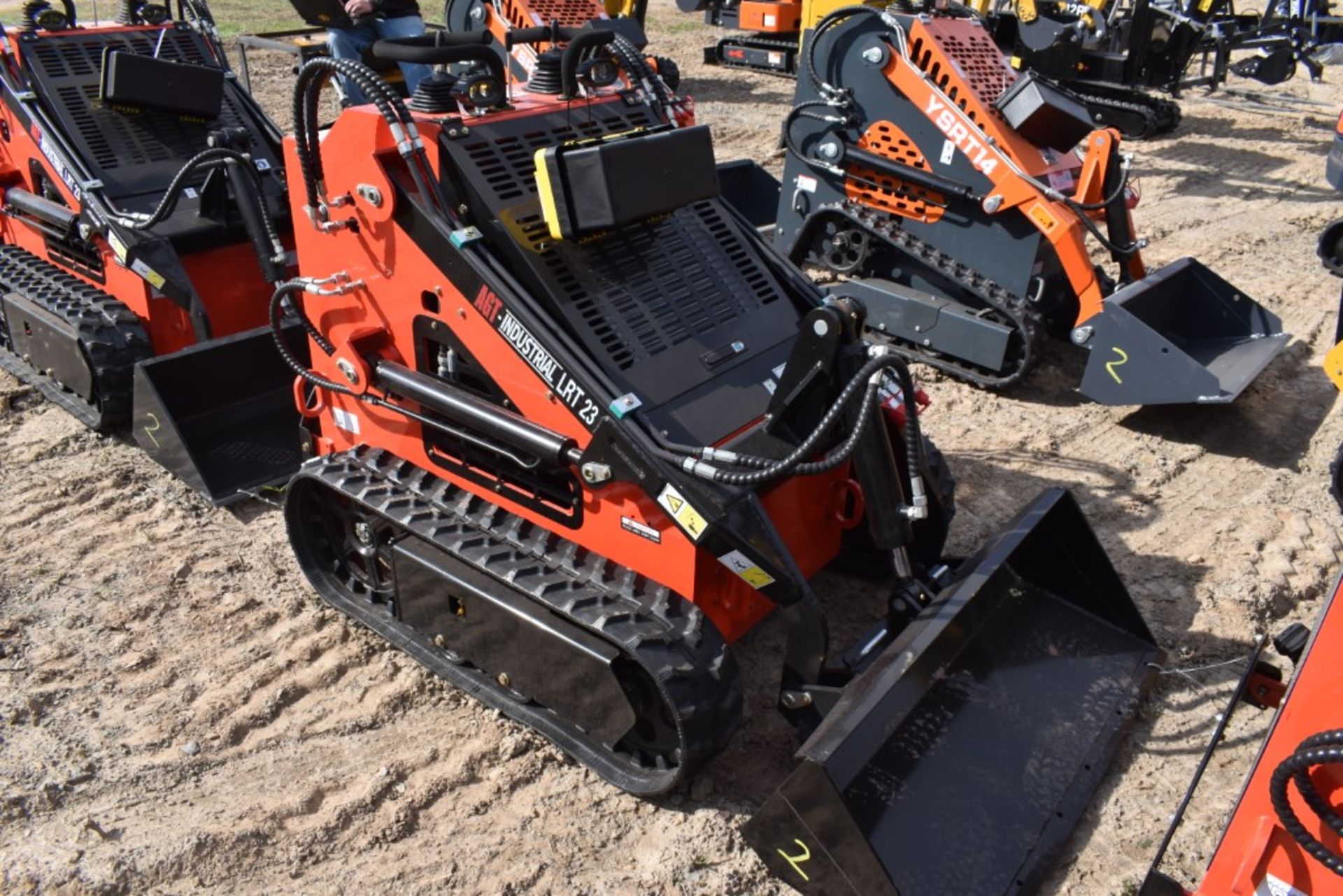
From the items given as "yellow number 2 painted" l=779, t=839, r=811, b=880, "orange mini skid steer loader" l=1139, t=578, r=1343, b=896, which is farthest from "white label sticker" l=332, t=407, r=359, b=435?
"orange mini skid steer loader" l=1139, t=578, r=1343, b=896

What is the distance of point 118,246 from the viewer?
5.10 metres

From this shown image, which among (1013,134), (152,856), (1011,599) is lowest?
(152,856)

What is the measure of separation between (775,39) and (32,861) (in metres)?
13.9

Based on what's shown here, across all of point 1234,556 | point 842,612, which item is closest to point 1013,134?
point 1234,556

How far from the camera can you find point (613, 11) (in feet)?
42.4

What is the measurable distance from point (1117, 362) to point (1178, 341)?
876mm

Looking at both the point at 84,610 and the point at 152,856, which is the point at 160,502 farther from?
the point at 152,856

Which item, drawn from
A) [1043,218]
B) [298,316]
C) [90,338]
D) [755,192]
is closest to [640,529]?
[298,316]

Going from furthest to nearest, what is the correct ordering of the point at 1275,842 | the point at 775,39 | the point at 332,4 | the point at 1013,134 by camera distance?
the point at 775,39
the point at 332,4
the point at 1013,134
the point at 1275,842

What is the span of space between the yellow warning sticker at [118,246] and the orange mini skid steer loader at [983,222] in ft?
12.9

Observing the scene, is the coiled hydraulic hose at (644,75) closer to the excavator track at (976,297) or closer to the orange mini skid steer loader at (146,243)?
the orange mini skid steer loader at (146,243)

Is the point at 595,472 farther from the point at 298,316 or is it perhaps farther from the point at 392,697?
the point at 298,316

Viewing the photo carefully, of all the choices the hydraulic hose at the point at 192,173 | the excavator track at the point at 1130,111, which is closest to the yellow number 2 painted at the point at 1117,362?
the hydraulic hose at the point at 192,173

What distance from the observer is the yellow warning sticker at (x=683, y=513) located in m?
2.98
